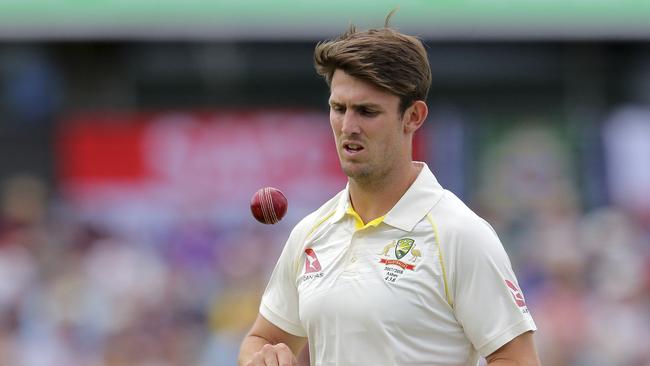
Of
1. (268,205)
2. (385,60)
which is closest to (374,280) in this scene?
(268,205)

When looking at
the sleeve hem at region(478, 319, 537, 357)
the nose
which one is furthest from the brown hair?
the sleeve hem at region(478, 319, 537, 357)

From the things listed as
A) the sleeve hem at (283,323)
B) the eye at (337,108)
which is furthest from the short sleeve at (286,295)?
the eye at (337,108)

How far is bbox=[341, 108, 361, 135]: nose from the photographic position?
13.9 feet

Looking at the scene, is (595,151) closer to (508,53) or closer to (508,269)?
(508,53)

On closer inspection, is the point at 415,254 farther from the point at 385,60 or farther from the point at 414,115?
the point at 385,60

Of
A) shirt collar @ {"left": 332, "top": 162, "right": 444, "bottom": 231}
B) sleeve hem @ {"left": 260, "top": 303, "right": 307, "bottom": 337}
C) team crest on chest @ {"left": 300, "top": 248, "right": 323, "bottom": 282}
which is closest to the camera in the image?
shirt collar @ {"left": 332, "top": 162, "right": 444, "bottom": 231}

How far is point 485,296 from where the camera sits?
412cm

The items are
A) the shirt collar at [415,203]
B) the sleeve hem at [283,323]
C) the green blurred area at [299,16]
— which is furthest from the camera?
the green blurred area at [299,16]

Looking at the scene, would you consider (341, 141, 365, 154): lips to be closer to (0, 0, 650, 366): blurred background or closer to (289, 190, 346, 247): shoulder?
(289, 190, 346, 247): shoulder

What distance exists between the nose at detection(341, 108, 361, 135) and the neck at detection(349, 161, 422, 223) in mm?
218

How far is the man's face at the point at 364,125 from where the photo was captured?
4.25 metres

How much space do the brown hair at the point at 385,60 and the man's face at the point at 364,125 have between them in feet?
0.11

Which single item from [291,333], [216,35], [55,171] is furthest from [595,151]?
[291,333]

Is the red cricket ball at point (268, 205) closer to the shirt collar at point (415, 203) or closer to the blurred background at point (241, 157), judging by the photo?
the shirt collar at point (415, 203)
